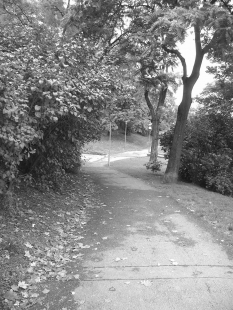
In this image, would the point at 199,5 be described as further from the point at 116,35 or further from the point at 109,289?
the point at 109,289

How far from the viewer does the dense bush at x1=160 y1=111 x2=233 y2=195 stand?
12.9m

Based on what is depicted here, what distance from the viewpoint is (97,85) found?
301 inches

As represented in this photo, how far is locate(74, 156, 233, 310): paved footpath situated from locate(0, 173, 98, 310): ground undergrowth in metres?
0.25

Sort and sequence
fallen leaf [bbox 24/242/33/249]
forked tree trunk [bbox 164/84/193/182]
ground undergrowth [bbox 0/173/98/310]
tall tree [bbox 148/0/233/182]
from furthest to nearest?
forked tree trunk [bbox 164/84/193/182]
tall tree [bbox 148/0/233/182]
fallen leaf [bbox 24/242/33/249]
ground undergrowth [bbox 0/173/98/310]

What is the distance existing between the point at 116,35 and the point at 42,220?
41.5ft

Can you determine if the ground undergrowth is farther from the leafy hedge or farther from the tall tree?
the tall tree

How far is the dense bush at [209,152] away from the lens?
508 inches

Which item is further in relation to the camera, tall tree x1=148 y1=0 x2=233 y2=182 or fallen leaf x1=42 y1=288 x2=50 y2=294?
tall tree x1=148 y1=0 x2=233 y2=182

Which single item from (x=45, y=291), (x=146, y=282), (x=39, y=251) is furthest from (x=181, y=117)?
(x=45, y=291)

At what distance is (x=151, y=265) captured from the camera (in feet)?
15.3

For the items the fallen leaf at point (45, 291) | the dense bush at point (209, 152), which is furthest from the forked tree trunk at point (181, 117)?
the fallen leaf at point (45, 291)

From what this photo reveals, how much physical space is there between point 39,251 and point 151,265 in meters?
1.74

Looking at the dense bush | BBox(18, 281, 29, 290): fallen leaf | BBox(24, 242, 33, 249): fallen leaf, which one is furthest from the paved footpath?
the dense bush

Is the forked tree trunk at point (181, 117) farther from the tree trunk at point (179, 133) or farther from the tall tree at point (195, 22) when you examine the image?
the tall tree at point (195, 22)
